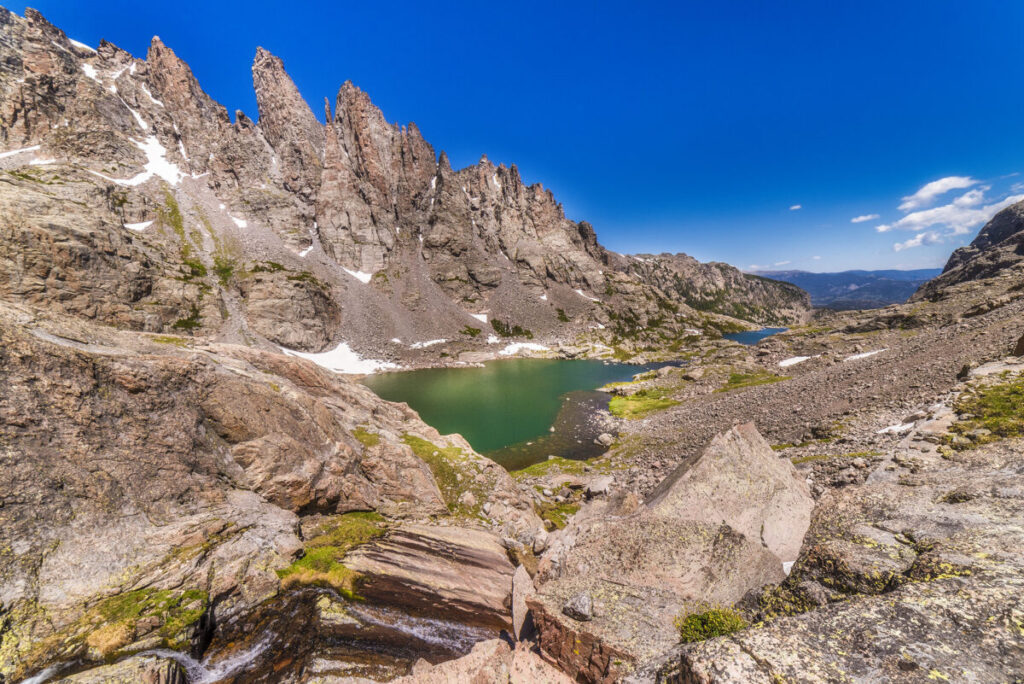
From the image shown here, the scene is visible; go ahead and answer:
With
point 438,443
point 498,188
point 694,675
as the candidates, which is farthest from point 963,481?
point 498,188

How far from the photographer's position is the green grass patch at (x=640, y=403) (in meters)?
54.9

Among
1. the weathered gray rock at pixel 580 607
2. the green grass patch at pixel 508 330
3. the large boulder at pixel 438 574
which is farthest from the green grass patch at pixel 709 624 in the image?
the green grass patch at pixel 508 330

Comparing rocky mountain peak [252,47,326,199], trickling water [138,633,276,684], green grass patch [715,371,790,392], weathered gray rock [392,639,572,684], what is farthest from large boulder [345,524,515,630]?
rocky mountain peak [252,47,326,199]

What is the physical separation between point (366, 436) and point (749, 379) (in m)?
62.8

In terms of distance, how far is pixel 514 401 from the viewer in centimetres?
6825

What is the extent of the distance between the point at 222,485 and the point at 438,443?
491 inches

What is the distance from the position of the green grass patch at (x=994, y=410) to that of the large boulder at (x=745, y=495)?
747 centimetres

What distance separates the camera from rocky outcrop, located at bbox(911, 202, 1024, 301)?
274 feet

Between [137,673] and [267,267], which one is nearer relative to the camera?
[137,673]

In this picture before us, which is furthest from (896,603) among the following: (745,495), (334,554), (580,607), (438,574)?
(334,554)

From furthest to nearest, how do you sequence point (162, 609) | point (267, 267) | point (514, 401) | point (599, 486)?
point (267, 267), point (514, 401), point (599, 486), point (162, 609)

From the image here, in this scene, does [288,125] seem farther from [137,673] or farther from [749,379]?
[137,673]

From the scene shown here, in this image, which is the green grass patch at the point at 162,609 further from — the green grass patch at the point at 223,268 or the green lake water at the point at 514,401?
the green grass patch at the point at 223,268

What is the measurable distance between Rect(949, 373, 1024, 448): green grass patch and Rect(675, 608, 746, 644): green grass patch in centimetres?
1632
